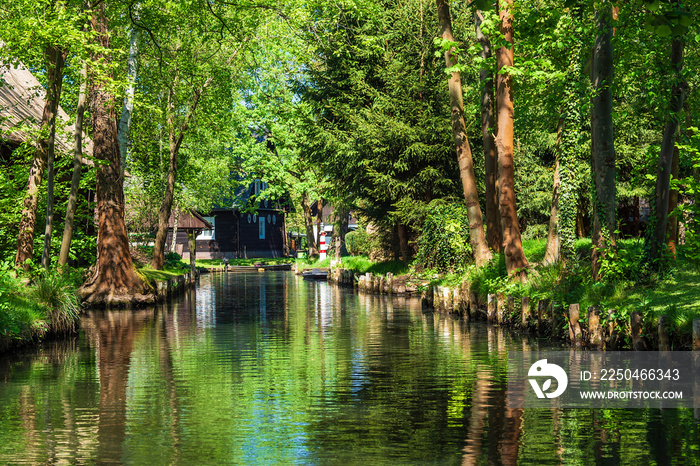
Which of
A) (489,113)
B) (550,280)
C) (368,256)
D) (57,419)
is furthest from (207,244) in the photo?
(57,419)

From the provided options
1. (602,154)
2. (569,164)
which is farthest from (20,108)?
(602,154)

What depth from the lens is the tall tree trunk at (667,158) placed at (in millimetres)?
17016

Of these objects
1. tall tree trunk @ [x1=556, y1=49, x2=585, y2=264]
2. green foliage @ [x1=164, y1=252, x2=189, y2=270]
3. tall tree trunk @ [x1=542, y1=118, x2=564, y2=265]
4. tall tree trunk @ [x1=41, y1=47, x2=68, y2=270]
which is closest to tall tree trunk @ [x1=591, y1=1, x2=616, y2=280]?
tall tree trunk @ [x1=556, y1=49, x2=585, y2=264]

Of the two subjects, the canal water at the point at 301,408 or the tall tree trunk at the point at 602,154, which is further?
the tall tree trunk at the point at 602,154

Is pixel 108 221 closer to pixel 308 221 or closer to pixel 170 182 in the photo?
pixel 170 182

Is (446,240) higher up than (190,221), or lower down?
lower down

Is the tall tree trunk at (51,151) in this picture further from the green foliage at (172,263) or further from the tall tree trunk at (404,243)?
the green foliage at (172,263)

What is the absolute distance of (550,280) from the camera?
2002 cm

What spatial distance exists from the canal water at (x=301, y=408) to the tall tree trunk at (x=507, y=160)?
8.71 ft

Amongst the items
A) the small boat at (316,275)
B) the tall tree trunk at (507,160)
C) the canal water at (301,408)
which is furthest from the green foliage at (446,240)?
the small boat at (316,275)

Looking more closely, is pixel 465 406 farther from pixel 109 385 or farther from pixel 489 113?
pixel 489 113

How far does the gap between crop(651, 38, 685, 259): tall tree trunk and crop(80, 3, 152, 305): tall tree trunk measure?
779 inches

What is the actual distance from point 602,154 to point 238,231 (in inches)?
Result: 2569

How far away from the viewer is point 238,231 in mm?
80438
